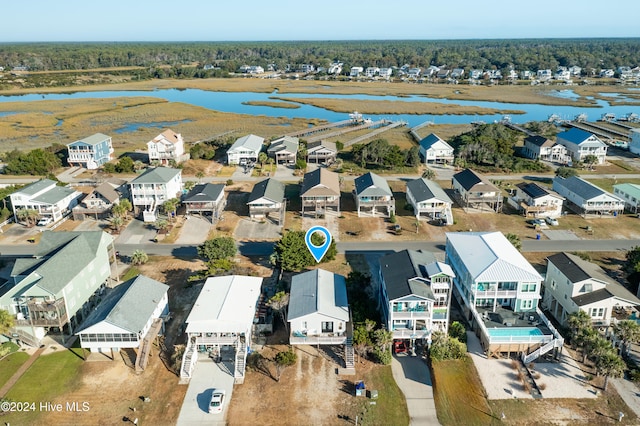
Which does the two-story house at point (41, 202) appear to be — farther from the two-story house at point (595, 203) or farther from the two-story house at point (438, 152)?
the two-story house at point (595, 203)

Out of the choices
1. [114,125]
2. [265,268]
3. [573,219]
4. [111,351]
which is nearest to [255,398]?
[111,351]

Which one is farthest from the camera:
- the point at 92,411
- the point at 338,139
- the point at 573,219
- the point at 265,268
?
the point at 338,139

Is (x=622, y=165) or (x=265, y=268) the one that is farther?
(x=622, y=165)

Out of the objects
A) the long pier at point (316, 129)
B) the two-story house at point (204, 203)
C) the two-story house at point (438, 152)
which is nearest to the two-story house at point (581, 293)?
the two-story house at point (204, 203)

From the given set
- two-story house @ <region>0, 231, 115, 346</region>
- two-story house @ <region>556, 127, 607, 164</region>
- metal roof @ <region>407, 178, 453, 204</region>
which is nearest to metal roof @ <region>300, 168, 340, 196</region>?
metal roof @ <region>407, 178, 453, 204</region>

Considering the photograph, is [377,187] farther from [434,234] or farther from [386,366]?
[386,366]

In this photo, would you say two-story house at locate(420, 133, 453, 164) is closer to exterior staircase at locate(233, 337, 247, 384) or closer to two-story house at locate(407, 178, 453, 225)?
two-story house at locate(407, 178, 453, 225)

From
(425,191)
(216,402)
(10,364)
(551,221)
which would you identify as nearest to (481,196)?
(425,191)
